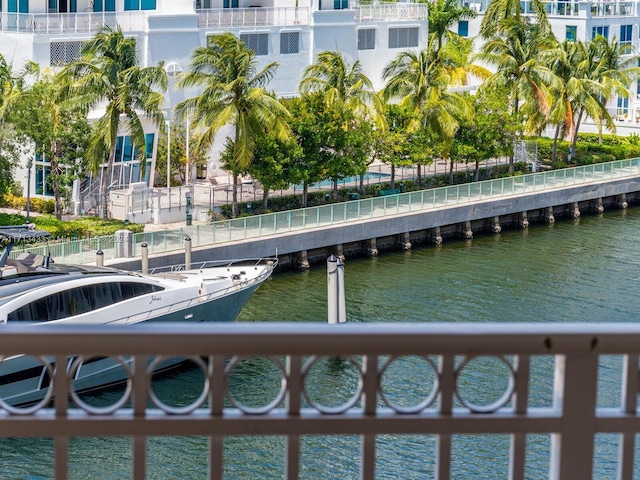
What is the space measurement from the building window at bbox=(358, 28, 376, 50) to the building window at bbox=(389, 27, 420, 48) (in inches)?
40.8

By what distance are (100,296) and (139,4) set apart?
74.7ft

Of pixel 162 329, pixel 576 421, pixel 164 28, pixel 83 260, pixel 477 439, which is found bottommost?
pixel 477 439

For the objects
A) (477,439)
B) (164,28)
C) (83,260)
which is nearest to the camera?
(477,439)

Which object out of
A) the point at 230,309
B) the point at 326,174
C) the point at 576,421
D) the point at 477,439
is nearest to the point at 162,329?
the point at 576,421

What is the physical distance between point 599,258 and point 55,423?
129 ft

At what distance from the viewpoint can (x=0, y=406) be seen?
11.8 ft

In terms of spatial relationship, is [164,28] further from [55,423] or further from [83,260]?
[55,423]

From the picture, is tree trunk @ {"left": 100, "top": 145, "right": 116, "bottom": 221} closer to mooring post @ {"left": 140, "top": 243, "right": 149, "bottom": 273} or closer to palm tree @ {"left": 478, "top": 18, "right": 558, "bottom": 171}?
mooring post @ {"left": 140, "top": 243, "right": 149, "bottom": 273}

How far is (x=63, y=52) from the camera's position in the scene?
42344 mm

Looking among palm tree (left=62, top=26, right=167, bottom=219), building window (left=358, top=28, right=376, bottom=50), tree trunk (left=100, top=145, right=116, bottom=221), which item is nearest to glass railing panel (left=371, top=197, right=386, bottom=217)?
palm tree (left=62, top=26, right=167, bottom=219)

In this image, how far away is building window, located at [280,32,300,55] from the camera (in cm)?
5016

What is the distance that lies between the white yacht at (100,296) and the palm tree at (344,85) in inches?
653

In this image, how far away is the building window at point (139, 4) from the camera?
44875mm

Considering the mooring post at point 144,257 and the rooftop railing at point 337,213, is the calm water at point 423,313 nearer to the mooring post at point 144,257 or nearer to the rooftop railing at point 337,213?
the rooftop railing at point 337,213
